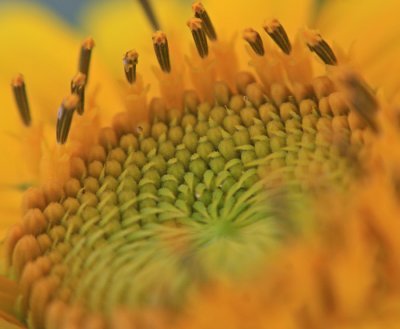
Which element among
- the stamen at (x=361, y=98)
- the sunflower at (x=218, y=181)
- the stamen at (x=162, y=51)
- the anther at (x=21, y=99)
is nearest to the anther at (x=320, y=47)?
the sunflower at (x=218, y=181)

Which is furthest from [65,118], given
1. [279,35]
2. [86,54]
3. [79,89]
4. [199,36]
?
[279,35]

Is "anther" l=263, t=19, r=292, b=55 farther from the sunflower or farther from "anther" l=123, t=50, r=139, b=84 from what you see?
"anther" l=123, t=50, r=139, b=84

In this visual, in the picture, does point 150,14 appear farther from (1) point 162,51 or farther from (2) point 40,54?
(2) point 40,54

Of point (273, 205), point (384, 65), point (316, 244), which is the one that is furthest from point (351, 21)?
point (316, 244)

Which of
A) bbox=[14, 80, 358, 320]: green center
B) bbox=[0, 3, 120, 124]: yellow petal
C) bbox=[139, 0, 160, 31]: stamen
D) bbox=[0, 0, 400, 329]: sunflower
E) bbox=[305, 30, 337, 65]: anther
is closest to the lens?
bbox=[0, 0, 400, 329]: sunflower

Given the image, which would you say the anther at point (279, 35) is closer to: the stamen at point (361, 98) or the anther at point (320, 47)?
the anther at point (320, 47)

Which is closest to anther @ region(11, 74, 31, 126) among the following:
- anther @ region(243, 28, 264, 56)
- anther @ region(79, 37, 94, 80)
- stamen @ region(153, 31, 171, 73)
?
anther @ region(79, 37, 94, 80)
